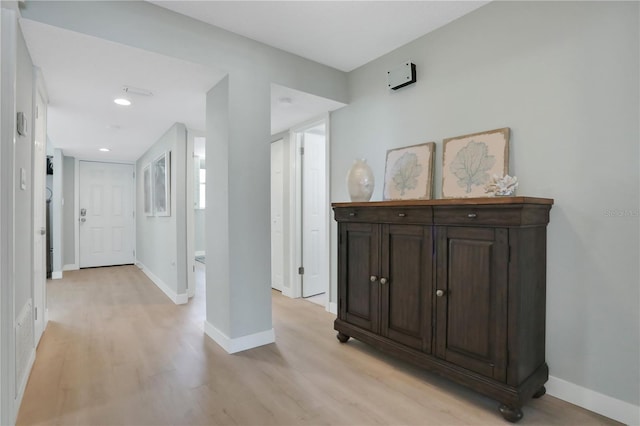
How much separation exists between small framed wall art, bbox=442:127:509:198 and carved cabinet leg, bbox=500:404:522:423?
1.18 m

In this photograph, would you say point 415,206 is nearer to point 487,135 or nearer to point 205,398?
point 487,135

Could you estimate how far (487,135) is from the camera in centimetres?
216

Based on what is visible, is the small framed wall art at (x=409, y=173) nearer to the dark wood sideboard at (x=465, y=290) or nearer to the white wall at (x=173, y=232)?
the dark wood sideboard at (x=465, y=290)

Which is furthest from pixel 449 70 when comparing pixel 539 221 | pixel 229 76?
pixel 229 76

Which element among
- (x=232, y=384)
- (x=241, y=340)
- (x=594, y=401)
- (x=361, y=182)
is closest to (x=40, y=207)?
(x=241, y=340)

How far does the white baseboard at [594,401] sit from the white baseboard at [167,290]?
137 inches

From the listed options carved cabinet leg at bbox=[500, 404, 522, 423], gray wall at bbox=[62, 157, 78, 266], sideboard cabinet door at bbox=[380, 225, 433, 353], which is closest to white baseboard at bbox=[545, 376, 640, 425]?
carved cabinet leg at bbox=[500, 404, 522, 423]

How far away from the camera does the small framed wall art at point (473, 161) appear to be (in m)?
2.09

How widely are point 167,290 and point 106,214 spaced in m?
3.27

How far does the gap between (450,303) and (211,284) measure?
6.25 feet

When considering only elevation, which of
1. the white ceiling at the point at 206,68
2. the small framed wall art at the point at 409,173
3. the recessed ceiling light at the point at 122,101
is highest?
the white ceiling at the point at 206,68

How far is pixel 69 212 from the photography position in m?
6.16

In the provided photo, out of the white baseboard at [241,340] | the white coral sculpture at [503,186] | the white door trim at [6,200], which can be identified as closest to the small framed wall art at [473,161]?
the white coral sculpture at [503,186]

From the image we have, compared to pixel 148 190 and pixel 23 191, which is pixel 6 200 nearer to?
pixel 23 191
